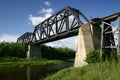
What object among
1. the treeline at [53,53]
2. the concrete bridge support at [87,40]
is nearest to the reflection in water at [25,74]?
the concrete bridge support at [87,40]

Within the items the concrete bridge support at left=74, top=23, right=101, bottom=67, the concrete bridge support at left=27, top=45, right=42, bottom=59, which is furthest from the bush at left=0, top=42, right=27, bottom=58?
the concrete bridge support at left=74, top=23, right=101, bottom=67

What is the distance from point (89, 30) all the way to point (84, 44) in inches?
96.2

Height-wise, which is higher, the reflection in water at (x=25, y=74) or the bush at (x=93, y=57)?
the bush at (x=93, y=57)

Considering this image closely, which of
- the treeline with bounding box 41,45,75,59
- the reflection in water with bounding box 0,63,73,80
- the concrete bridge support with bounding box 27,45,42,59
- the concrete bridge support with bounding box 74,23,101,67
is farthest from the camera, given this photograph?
the treeline with bounding box 41,45,75,59

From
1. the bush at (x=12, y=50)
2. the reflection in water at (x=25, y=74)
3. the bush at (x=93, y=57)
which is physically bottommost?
the reflection in water at (x=25, y=74)

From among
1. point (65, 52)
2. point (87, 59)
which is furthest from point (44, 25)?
point (65, 52)

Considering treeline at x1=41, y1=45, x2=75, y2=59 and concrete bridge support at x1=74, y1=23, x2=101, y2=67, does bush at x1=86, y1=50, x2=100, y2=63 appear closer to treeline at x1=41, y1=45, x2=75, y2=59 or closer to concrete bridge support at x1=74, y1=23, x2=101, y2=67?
concrete bridge support at x1=74, y1=23, x2=101, y2=67

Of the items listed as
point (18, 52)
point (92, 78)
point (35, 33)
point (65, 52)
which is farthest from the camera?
point (65, 52)

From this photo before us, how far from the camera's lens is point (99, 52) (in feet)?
83.7

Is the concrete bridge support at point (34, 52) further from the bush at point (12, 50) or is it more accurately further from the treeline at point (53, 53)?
the treeline at point (53, 53)

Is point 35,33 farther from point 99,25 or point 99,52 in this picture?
point 99,52

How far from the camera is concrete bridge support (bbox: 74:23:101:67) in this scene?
29458 mm

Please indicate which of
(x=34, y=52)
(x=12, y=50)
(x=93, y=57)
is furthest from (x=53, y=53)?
(x=93, y=57)

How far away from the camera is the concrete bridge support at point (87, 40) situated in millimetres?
29458
